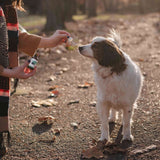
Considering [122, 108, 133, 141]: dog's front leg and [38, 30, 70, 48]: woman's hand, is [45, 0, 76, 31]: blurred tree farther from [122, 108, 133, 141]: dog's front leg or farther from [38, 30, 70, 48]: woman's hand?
[122, 108, 133, 141]: dog's front leg

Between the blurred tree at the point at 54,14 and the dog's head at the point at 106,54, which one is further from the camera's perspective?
the blurred tree at the point at 54,14

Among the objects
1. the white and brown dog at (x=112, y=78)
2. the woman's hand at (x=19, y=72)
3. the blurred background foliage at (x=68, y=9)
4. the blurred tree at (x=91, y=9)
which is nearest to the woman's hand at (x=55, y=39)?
the white and brown dog at (x=112, y=78)

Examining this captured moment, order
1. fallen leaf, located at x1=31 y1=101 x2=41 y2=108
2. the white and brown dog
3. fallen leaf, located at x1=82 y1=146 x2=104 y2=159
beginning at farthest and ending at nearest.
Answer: fallen leaf, located at x1=31 y1=101 x2=41 y2=108, the white and brown dog, fallen leaf, located at x1=82 y1=146 x2=104 y2=159

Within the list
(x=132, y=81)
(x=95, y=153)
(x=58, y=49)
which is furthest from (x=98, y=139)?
(x=58, y=49)

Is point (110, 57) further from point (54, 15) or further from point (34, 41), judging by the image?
point (54, 15)

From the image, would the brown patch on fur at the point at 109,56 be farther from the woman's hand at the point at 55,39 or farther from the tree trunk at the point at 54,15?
the tree trunk at the point at 54,15

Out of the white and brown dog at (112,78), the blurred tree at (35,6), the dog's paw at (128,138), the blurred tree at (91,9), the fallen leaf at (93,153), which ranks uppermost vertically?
the white and brown dog at (112,78)

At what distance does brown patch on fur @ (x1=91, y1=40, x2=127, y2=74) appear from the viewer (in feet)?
9.67

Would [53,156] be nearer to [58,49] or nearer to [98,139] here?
[98,139]

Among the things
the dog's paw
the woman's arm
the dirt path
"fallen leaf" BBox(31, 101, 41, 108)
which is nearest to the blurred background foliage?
the dirt path

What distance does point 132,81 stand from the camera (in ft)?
10.1

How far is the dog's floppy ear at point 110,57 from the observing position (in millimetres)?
2945

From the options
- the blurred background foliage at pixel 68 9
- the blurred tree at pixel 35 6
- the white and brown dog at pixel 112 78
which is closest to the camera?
the white and brown dog at pixel 112 78

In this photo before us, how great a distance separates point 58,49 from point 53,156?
208 inches
